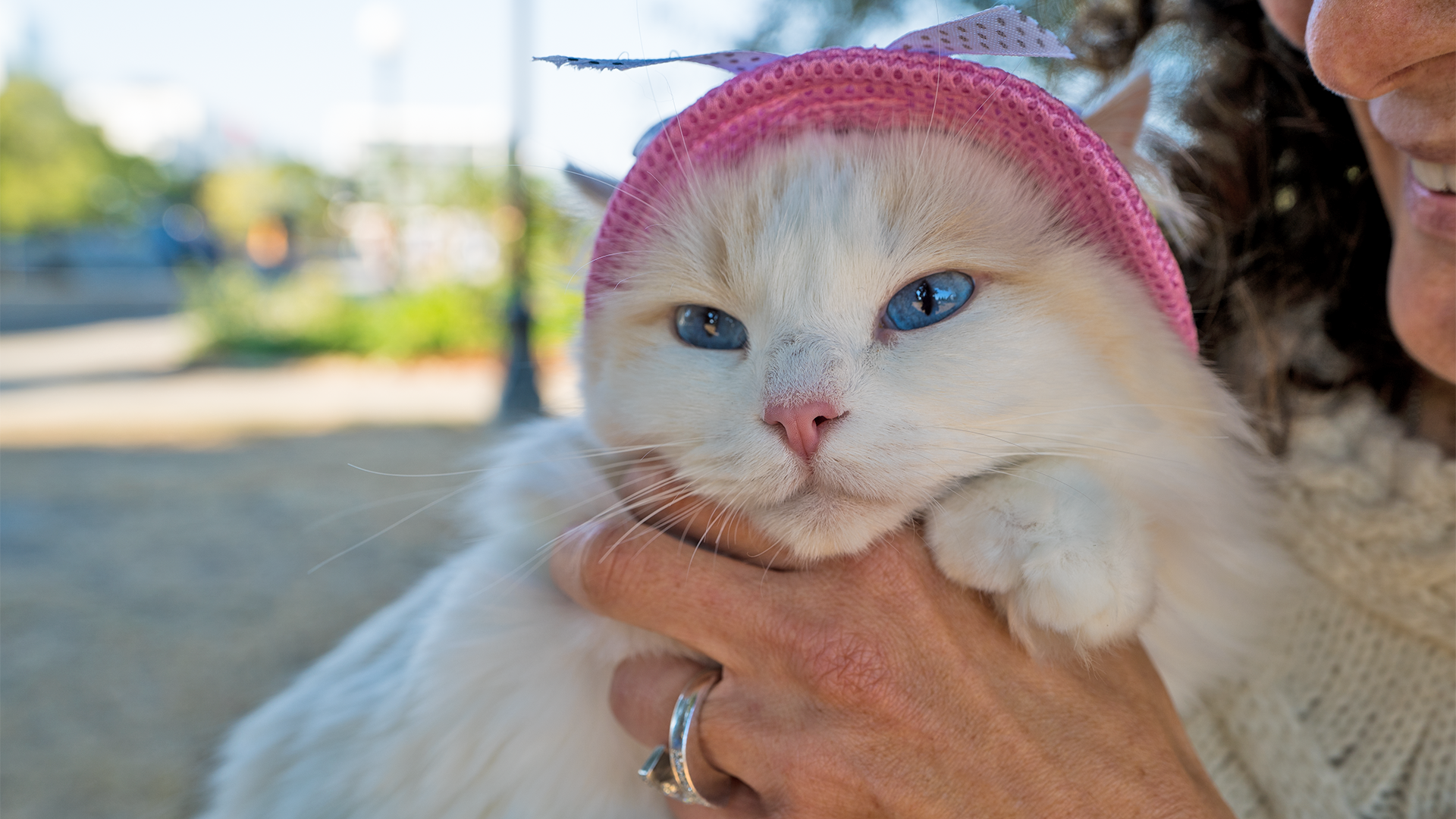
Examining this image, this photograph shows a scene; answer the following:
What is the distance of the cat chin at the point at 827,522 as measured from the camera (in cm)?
100

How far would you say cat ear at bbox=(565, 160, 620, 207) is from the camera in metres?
1.32

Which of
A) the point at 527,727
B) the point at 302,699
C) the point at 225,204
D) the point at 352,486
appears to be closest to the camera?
the point at 527,727

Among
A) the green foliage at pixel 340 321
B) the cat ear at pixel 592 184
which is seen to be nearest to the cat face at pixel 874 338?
the cat ear at pixel 592 184

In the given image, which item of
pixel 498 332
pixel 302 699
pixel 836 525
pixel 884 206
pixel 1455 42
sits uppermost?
pixel 1455 42

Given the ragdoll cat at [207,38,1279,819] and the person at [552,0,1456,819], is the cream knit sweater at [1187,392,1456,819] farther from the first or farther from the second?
the ragdoll cat at [207,38,1279,819]

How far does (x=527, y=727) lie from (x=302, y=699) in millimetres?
556

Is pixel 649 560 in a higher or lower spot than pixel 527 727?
higher

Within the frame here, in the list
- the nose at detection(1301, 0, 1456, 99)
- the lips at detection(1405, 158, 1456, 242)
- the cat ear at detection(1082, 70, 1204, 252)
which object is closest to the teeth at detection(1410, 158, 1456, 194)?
the lips at detection(1405, 158, 1456, 242)

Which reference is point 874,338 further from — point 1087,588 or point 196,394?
point 196,394

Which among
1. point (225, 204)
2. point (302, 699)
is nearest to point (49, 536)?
point (302, 699)

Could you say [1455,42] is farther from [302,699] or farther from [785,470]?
[302,699]

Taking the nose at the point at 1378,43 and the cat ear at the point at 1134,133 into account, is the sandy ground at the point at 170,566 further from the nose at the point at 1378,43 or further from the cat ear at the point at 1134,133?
the nose at the point at 1378,43

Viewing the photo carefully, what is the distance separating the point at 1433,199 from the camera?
3.54 feet

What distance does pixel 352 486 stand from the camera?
4879 mm
